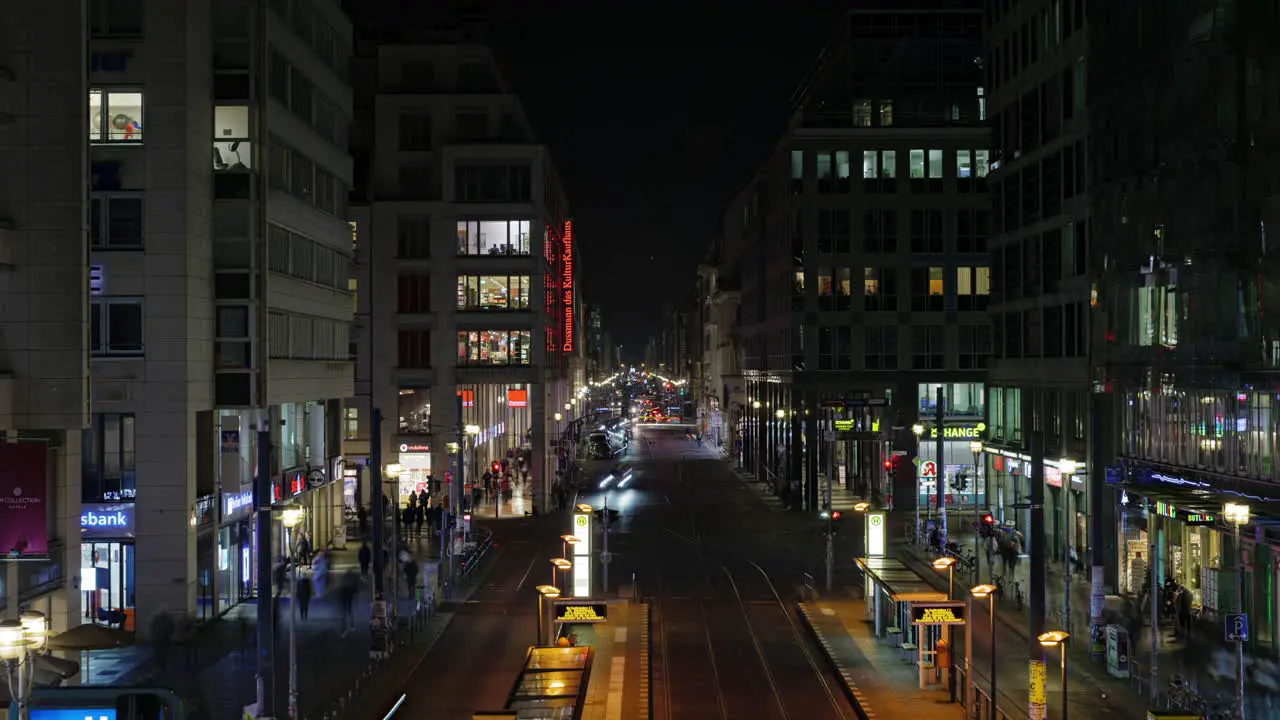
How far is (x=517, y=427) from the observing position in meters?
119

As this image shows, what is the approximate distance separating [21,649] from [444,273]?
5650 cm

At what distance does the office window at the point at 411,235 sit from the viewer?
74.9m

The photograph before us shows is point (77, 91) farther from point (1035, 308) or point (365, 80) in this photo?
point (365, 80)

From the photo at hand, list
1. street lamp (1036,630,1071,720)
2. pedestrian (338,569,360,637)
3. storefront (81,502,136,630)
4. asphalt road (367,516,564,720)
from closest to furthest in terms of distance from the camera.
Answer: street lamp (1036,630,1071,720), asphalt road (367,516,564,720), storefront (81,502,136,630), pedestrian (338,569,360,637)

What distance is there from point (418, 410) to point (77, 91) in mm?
45866

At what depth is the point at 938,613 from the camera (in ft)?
100

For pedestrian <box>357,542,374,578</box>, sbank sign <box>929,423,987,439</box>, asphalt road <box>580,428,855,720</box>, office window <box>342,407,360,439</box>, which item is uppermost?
office window <box>342,407,360,439</box>

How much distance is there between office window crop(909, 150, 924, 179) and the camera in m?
77.3

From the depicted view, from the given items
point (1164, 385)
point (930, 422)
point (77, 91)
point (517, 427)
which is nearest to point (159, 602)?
point (77, 91)

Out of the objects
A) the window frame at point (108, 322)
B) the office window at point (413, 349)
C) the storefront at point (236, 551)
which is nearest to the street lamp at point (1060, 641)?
the storefront at point (236, 551)

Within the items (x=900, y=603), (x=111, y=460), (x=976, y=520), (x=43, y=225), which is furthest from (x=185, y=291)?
(x=976, y=520)

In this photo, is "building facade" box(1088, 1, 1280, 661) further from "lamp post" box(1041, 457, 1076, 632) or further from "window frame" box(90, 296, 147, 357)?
"window frame" box(90, 296, 147, 357)

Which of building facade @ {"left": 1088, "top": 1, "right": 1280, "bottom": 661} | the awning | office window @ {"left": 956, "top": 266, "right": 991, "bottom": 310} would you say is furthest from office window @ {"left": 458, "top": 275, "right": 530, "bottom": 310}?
the awning

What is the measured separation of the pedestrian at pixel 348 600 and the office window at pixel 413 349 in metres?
26.8
